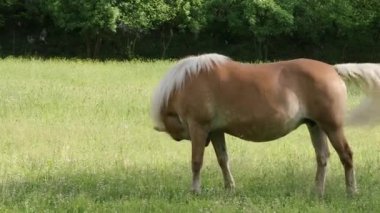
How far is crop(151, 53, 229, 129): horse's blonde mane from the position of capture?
7570 millimetres

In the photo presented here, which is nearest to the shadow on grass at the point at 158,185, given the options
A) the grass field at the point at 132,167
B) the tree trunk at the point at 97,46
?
the grass field at the point at 132,167

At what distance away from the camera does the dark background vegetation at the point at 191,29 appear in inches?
1551

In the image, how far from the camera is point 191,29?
43.0 metres

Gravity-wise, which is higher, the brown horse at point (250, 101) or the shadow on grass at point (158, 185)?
the brown horse at point (250, 101)

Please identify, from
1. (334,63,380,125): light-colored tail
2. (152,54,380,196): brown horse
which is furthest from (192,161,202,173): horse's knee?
(334,63,380,125): light-colored tail

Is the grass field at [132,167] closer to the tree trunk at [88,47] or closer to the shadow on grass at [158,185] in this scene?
the shadow on grass at [158,185]

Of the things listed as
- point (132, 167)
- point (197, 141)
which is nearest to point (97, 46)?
point (132, 167)

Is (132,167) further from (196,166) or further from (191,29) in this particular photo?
(191,29)

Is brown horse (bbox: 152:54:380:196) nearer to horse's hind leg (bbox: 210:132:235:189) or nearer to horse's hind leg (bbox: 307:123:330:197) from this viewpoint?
horse's hind leg (bbox: 307:123:330:197)

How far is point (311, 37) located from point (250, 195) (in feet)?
126

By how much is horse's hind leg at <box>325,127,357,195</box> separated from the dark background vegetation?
102 ft

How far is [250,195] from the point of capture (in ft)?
24.6

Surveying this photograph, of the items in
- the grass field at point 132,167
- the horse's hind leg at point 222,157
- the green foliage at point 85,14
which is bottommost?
the green foliage at point 85,14

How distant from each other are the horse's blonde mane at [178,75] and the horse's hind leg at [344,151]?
1.52 m
